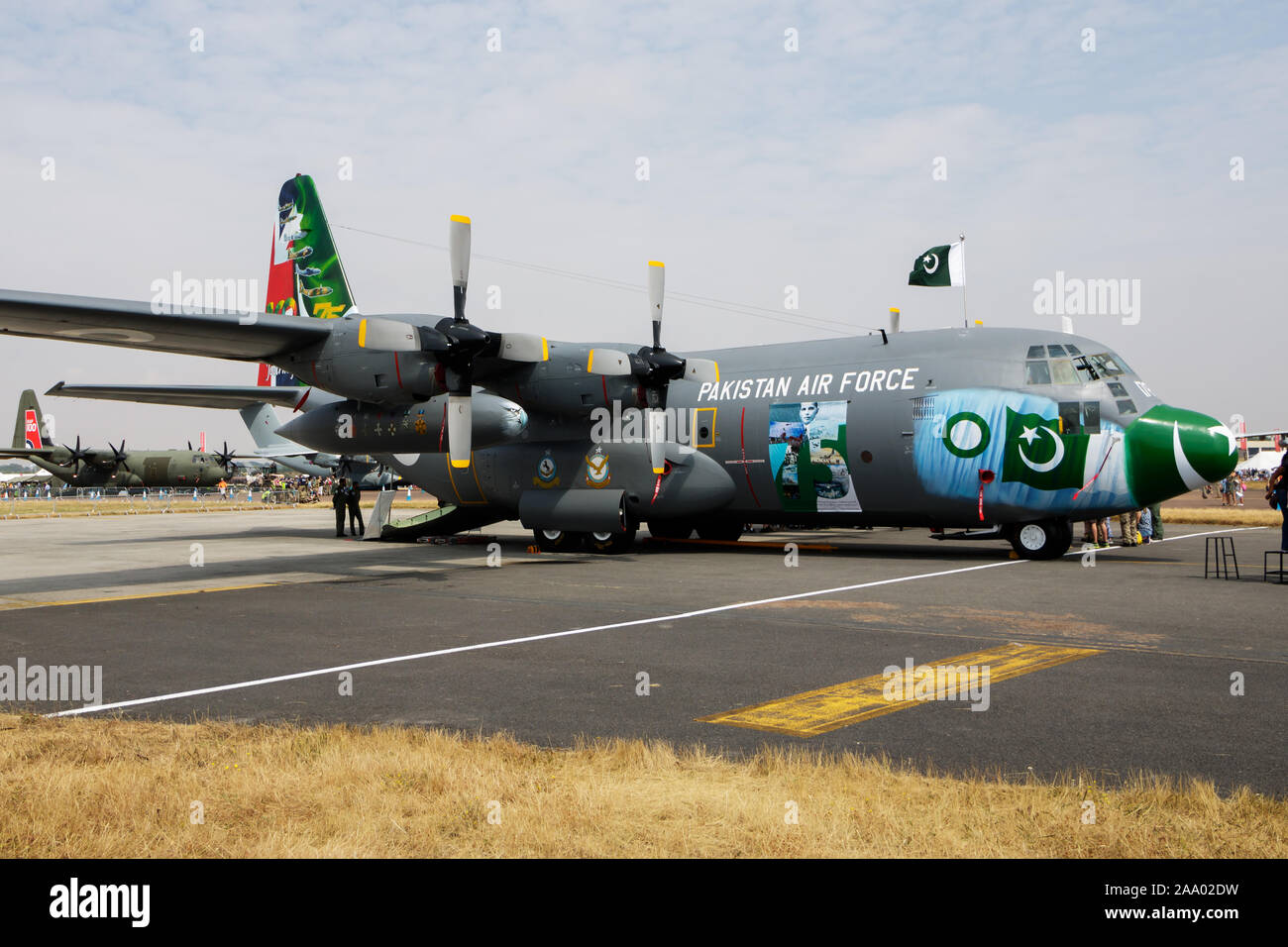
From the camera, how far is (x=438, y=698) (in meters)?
8.26

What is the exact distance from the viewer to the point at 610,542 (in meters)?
22.7

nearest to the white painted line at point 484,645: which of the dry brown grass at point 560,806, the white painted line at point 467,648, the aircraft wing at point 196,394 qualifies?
the white painted line at point 467,648

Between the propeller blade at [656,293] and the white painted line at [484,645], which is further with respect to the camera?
the propeller blade at [656,293]

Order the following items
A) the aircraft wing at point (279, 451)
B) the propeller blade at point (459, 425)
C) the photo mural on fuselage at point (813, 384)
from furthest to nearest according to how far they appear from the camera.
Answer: the aircraft wing at point (279, 451) → the photo mural on fuselage at point (813, 384) → the propeller blade at point (459, 425)

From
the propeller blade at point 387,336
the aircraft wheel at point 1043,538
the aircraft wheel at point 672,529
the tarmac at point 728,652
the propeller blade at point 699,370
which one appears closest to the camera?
the tarmac at point 728,652

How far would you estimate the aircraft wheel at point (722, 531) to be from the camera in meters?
25.2

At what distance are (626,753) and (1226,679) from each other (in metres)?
5.53

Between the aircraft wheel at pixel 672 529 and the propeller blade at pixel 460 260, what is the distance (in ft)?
27.3

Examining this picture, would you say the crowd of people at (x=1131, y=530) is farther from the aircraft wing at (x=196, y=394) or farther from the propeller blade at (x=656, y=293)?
the aircraft wing at (x=196, y=394)

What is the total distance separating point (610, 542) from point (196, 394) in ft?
37.0
